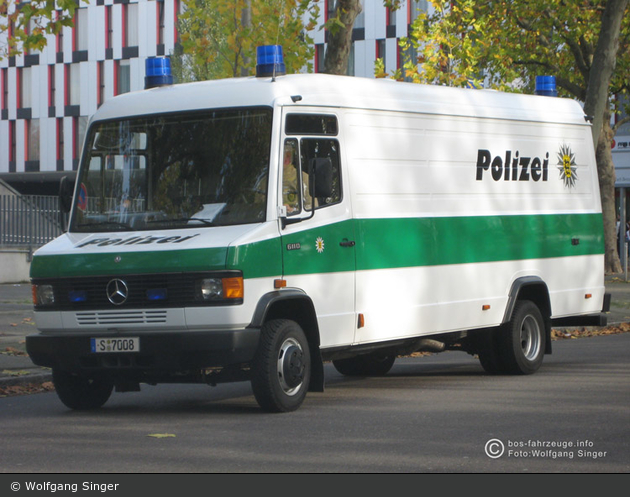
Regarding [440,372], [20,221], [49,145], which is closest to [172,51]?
[49,145]

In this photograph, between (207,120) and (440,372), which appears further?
(440,372)

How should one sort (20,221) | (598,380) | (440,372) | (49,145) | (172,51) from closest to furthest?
(598,380) < (440,372) < (20,221) < (172,51) < (49,145)

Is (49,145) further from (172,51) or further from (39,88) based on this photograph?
(172,51)

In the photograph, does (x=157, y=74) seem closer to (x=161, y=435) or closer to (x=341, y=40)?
(x=161, y=435)

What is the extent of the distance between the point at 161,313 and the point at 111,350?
51 cm

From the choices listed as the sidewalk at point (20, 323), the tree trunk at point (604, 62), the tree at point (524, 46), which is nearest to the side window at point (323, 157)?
the sidewalk at point (20, 323)

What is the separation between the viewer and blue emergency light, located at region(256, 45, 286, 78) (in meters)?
11.0

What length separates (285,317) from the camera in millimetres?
10555

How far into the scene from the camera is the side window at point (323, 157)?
10.6 m

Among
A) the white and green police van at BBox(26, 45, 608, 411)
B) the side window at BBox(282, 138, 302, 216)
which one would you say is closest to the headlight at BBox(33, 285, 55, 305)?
the white and green police van at BBox(26, 45, 608, 411)

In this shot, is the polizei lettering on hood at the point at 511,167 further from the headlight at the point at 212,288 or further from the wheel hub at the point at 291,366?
the headlight at the point at 212,288

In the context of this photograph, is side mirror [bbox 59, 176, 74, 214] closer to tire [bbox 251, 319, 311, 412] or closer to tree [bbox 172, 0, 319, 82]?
tire [bbox 251, 319, 311, 412]

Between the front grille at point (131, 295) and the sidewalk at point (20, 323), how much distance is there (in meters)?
2.83

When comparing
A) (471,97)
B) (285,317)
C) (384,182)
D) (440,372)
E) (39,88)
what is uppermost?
(39,88)
